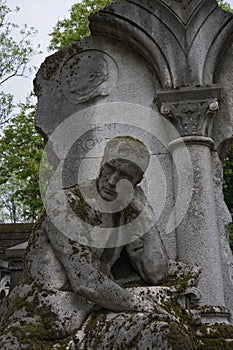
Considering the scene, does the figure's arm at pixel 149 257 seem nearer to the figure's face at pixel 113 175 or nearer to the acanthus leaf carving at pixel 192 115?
the figure's face at pixel 113 175

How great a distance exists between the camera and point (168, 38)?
4953mm

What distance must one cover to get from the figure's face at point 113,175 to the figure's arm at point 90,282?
1.54 feet

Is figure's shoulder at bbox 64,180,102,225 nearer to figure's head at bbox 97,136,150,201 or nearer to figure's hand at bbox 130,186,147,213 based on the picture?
figure's head at bbox 97,136,150,201

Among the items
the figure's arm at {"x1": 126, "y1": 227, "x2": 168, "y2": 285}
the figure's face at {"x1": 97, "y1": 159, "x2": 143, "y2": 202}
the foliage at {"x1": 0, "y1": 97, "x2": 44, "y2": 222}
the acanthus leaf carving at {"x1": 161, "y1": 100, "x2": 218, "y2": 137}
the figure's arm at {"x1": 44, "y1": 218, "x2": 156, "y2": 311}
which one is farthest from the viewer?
the foliage at {"x1": 0, "y1": 97, "x2": 44, "y2": 222}

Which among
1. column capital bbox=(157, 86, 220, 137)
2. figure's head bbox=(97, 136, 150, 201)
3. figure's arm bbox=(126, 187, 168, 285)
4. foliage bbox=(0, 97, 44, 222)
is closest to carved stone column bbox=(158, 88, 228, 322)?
column capital bbox=(157, 86, 220, 137)

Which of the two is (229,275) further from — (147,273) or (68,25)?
(68,25)

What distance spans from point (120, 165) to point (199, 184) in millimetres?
1287

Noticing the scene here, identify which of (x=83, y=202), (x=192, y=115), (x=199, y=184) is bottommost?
(x=83, y=202)

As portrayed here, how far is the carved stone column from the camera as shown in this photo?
4059 millimetres

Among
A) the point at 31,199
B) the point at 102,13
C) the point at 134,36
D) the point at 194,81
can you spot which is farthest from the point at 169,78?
the point at 31,199

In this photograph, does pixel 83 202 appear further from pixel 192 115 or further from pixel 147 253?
pixel 192 115

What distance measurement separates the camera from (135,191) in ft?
12.4

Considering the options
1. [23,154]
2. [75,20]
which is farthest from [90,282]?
[75,20]

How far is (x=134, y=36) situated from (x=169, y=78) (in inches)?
25.6
